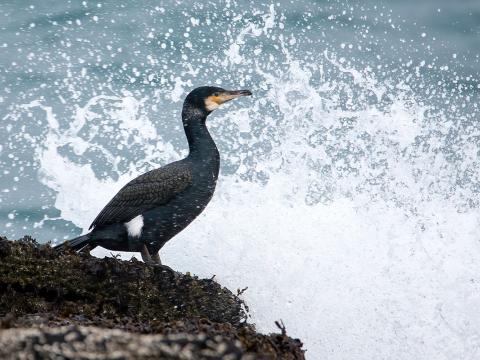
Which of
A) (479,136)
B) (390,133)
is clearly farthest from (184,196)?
(479,136)

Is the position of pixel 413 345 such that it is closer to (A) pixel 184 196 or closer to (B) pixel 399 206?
(B) pixel 399 206

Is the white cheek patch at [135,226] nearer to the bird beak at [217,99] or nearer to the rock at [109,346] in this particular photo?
the bird beak at [217,99]

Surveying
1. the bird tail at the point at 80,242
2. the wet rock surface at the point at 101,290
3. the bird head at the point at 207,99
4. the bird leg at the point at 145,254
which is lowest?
the wet rock surface at the point at 101,290

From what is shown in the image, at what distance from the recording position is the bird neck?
6.66m

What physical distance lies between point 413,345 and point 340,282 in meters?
0.92

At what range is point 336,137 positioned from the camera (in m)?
A: 10.2

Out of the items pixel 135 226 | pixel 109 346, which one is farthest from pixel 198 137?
pixel 109 346

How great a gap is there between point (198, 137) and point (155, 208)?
2.12 feet

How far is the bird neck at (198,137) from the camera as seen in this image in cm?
666

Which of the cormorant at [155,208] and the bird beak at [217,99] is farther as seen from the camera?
the bird beak at [217,99]

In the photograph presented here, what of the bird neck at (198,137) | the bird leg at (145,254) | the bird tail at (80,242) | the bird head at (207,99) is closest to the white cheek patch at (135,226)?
the bird leg at (145,254)

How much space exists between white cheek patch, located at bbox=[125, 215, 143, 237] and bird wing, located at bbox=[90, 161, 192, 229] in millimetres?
28

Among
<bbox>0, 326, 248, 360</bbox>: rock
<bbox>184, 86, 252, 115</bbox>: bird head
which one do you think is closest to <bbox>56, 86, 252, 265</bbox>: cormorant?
<bbox>184, 86, 252, 115</bbox>: bird head

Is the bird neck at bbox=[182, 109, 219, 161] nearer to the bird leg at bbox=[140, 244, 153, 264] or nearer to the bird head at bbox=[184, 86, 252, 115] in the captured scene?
the bird head at bbox=[184, 86, 252, 115]
